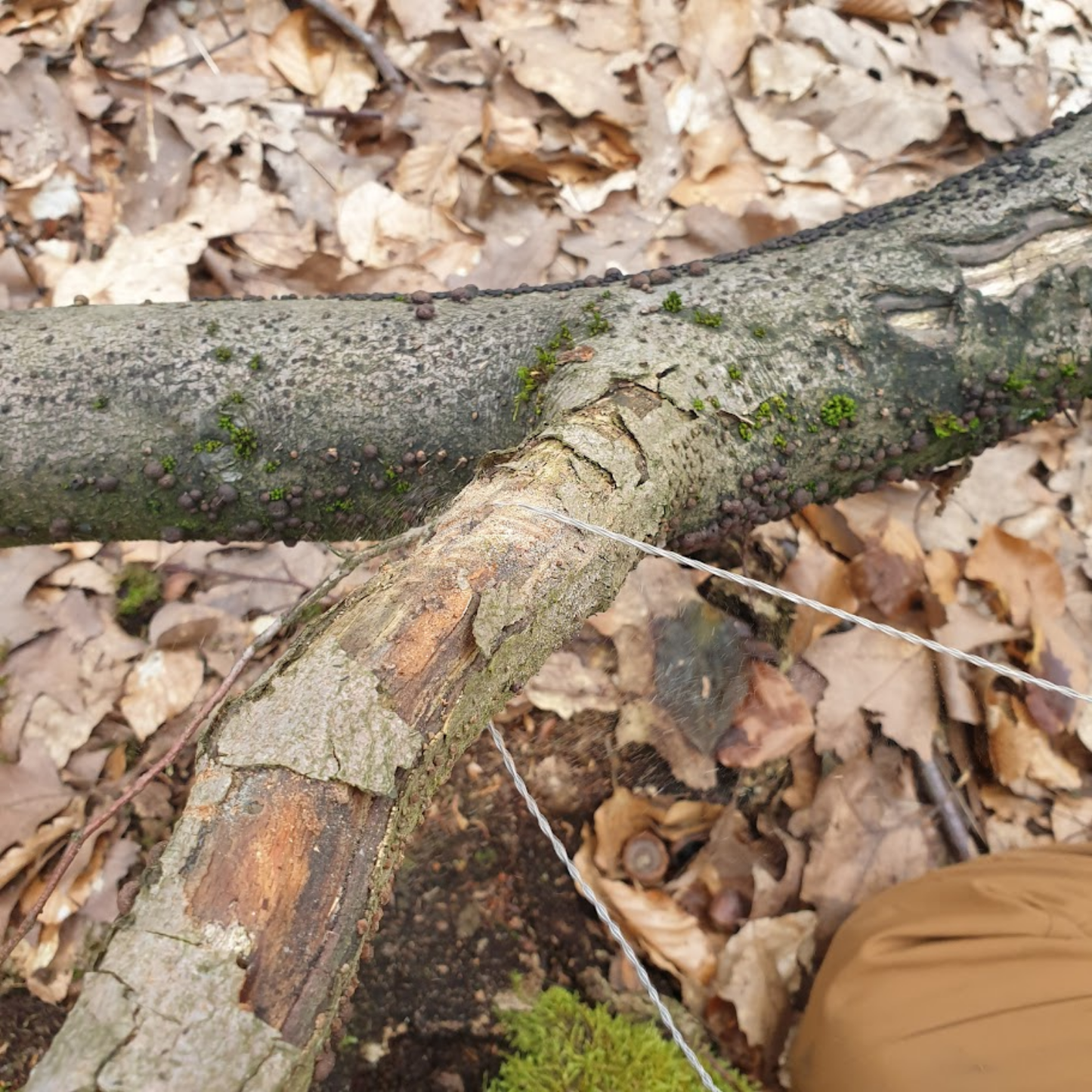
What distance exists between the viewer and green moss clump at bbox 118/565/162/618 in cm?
272

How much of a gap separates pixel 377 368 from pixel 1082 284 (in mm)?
1566

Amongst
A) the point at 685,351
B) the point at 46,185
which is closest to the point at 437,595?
the point at 685,351

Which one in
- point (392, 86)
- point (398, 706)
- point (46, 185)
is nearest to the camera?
point (398, 706)

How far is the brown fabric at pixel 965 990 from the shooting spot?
1.84m

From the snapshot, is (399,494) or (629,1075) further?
(629,1075)

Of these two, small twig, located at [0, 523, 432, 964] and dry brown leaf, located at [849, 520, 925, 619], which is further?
dry brown leaf, located at [849, 520, 925, 619]

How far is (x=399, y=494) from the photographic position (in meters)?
1.73

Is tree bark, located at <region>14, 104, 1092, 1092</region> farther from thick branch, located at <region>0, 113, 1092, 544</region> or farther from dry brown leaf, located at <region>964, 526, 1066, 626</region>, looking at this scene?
dry brown leaf, located at <region>964, 526, 1066, 626</region>

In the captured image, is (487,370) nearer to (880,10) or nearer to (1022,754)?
(1022,754)

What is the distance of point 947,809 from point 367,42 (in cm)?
377

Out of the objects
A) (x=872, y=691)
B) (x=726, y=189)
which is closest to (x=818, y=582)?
(x=872, y=691)

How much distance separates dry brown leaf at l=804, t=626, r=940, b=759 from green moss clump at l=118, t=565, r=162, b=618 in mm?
2207

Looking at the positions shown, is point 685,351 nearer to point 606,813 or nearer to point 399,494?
point 399,494

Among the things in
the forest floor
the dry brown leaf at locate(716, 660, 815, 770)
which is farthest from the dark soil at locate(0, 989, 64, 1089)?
the dry brown leaf at locate(716, 660, 815, 770)
